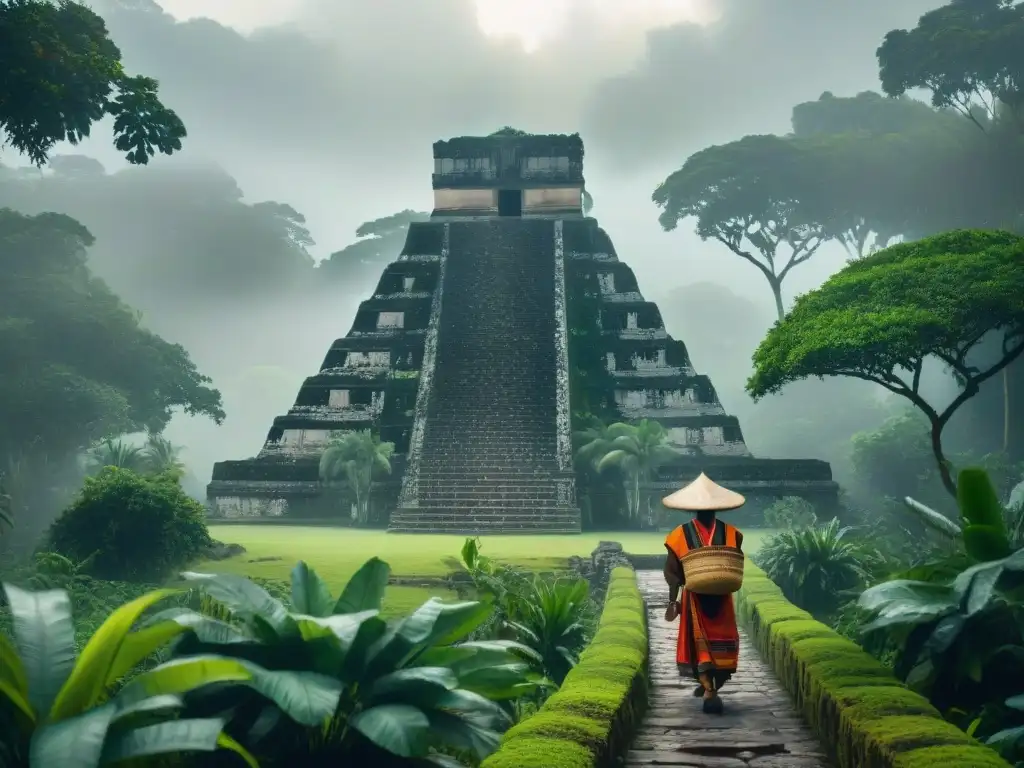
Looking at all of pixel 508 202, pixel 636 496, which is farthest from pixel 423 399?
pixel 508 202

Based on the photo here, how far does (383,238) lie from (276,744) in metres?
62.7

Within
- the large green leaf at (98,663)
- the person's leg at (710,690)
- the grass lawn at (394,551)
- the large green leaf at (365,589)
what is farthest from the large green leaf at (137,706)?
the grass lawn at (394,551)

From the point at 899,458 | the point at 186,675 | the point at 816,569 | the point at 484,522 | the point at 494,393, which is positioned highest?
the point at 494,393

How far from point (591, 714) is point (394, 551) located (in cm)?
1066

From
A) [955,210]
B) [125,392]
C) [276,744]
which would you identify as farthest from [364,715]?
[955,210]

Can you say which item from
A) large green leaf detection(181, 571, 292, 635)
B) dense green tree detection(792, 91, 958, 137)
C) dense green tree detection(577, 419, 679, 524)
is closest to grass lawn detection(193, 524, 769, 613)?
dense green tree detection(577, 419, 679, 524)

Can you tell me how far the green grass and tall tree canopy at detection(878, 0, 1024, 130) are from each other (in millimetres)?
20993

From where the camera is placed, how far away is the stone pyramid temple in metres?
22.0

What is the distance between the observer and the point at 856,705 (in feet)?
16.3

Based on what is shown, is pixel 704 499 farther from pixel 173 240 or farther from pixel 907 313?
pixel 173 240

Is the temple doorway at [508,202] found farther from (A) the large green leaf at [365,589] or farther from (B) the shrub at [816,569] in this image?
(A) the large green leaf at [365,589]

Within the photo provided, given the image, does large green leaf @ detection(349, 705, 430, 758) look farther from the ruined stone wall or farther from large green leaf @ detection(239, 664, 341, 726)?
the ruined stone wall

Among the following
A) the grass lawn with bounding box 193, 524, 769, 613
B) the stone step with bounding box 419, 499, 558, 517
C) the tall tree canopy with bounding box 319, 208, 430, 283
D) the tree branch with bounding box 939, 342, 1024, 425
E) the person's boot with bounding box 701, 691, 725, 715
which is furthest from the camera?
the tall tree canopy with bounding box 319, 208, 430, 283

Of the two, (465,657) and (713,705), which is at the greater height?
(465,657)
